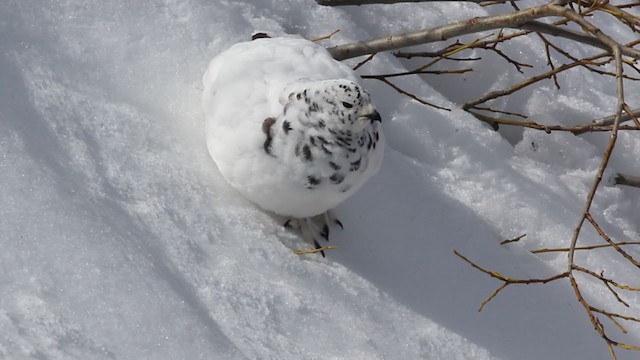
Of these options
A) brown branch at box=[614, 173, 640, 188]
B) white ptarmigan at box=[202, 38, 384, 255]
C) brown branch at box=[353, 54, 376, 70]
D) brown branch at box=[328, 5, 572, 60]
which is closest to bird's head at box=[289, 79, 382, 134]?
white ptarmigan at box=[202, 38, 384, 255]

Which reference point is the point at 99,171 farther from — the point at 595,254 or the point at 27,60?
the point at 595,254

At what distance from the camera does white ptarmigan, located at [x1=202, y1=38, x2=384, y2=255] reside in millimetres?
2721

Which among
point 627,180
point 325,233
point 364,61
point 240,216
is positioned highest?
point 364,61

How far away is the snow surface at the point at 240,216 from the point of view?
2395 mm

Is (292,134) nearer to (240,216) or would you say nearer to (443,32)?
(240,216)

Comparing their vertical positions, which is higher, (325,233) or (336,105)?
(336,105)

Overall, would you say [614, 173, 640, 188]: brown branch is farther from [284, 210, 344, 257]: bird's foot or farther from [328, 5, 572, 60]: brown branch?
[284, 210, 344, 257]: bird's foot

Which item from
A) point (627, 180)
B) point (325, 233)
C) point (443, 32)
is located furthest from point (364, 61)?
point (627, 180)

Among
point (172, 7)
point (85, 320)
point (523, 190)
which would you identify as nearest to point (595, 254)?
point (523, 190)

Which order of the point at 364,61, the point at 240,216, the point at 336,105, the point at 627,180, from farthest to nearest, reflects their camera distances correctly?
the point at 627,180 → the point at 364,61 → the point at 240,216 → the point at 336,105

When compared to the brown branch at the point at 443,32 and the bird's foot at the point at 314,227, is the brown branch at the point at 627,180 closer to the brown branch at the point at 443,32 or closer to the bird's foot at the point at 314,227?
the brown branch at the point at 443,32

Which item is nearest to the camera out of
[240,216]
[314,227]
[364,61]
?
[240,216]

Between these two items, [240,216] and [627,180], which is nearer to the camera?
[240,216]

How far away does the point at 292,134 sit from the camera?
273cm
